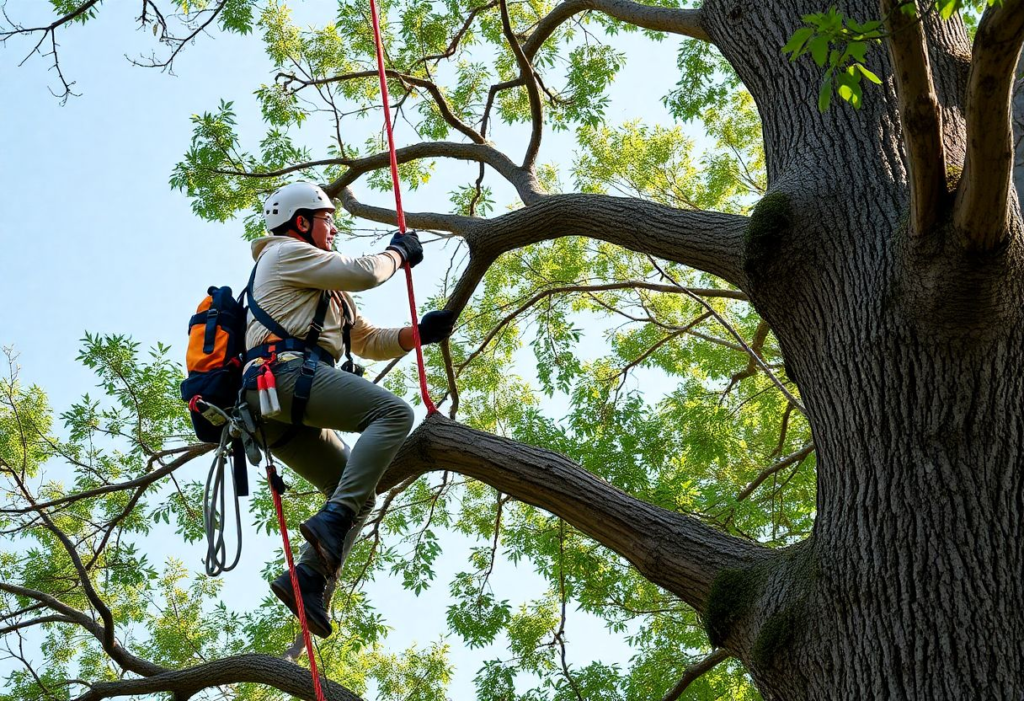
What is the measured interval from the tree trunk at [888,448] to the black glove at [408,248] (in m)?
1.70

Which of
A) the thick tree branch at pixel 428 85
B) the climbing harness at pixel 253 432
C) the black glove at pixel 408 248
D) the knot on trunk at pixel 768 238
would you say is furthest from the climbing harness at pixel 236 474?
the thick tree branch at pixel 428 85

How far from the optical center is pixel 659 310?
12.6 m

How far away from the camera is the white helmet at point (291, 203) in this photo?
16.5 feet

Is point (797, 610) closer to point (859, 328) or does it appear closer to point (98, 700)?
point (859, 328)

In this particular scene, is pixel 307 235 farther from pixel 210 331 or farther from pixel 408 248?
pixel 210 331

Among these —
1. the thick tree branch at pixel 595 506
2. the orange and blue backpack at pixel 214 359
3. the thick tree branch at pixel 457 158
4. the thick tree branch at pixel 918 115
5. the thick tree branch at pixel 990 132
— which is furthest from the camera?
the thick tree branch at pixel 457 158

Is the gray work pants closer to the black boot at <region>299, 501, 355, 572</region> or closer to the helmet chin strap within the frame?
the black boot at <region>299, 501, 355, 572</region>

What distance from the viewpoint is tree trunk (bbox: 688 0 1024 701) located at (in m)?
3.49

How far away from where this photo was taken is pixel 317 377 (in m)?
4.54

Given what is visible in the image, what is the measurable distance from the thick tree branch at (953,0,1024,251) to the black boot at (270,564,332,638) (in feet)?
9.08

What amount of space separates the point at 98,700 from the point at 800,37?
19.0 ft

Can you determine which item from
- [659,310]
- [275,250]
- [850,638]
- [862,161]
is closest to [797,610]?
[850,638]

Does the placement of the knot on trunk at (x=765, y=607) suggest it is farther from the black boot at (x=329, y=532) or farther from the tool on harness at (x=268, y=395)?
the tool on harness at (x=268, y=395)

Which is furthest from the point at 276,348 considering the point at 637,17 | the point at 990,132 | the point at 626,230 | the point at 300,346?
the point at 637,17
